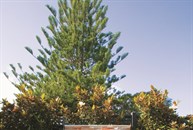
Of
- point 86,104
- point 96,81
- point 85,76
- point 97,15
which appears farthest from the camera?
point 97,15

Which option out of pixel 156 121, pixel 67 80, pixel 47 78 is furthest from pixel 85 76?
pixel 156 121

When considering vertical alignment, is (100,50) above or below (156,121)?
above

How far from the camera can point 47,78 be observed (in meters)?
16.7

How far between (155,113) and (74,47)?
10.5 m

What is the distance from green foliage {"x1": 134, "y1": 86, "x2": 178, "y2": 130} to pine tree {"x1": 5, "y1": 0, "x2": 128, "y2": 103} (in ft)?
29.0

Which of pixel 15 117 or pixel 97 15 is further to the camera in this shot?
pixel 97 15

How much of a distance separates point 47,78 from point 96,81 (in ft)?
10.5

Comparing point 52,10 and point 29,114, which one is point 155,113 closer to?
point 29,114

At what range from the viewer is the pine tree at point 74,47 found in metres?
16.2

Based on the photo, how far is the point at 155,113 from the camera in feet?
21.9

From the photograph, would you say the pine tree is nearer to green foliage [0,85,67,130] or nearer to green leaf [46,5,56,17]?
green leaf [46,5,56,17]


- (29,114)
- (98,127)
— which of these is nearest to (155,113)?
(98,127)

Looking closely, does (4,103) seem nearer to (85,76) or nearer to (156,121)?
(156,121)

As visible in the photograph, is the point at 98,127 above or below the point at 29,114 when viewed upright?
below
